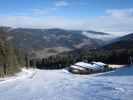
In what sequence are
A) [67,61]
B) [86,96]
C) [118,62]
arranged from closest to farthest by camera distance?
[86,96], [118,62], [67,61]

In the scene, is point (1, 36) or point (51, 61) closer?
→ point (1, 36)

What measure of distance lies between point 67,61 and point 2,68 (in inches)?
3542

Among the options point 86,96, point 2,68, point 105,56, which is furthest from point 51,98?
point 105,56

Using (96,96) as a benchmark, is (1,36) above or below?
above

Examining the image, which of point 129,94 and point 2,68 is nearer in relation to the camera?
point 129,94

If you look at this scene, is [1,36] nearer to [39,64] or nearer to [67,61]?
[67,61]

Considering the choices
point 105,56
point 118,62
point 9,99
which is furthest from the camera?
point 105,56

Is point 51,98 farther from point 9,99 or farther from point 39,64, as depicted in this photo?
point 39,64

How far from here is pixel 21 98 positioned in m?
18.4

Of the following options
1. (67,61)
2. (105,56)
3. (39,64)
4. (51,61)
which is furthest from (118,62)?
(39,64)

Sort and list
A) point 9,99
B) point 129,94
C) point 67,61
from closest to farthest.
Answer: point 129,94 → point 9,99 → point 67,61

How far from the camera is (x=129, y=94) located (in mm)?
15906

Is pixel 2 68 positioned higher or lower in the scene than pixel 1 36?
lower

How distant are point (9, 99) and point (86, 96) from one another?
430 centimetres
